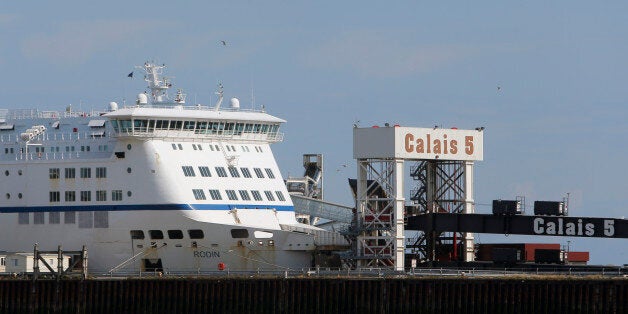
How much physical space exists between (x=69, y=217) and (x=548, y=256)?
2254 centimetres

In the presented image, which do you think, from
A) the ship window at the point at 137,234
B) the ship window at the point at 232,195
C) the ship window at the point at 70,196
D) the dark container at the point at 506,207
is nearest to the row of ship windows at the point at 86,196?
the ship window at the point at 70,196

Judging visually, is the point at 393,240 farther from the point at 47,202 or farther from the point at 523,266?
the point at 47,202

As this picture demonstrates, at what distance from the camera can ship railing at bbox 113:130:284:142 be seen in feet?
234

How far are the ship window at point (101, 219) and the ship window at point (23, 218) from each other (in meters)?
4.05

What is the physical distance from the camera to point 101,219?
235 feet

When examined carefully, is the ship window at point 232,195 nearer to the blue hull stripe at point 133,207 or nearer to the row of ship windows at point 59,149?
the blue hull stripe at point 133,207

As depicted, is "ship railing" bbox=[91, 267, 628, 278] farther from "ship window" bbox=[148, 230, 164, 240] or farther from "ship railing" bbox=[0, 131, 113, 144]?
"ship railing" bbox=[0, 131, 113, 144]

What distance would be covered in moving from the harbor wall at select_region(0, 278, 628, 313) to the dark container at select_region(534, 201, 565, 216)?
9.56 meters

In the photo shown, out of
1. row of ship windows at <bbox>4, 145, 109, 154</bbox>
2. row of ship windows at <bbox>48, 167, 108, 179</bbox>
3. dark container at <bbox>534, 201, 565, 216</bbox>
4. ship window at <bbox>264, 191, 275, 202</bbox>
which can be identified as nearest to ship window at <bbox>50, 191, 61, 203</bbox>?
row of ship windows at <bbox>48, 167, 108, 179</bbox>

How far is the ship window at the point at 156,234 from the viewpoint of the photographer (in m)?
70.2

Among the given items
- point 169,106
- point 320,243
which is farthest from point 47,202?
point 320,243

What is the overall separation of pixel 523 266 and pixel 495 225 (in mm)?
3167

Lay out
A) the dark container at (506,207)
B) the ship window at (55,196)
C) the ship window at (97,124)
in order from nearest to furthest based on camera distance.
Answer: the dark container at (506,207), the ship window at (55,196), the ship window at (97,124)

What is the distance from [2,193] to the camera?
7450cm
